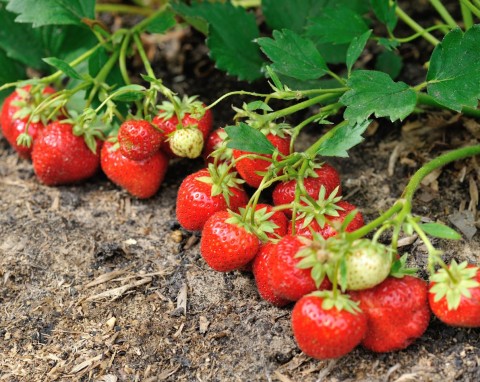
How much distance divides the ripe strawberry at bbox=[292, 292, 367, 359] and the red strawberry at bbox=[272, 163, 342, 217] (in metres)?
0.39

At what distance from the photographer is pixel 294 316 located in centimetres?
158

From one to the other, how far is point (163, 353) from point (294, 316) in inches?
15.2

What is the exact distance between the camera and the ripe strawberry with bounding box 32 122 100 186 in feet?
7.24

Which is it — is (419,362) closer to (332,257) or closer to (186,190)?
(332,257)

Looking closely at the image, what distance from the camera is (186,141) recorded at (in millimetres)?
2029

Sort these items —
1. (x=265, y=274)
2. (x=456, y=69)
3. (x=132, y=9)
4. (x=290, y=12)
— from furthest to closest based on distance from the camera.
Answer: (x=132, y=9) < (x=290, y=12) < (x=456, y=69) < (x=265, y=274)

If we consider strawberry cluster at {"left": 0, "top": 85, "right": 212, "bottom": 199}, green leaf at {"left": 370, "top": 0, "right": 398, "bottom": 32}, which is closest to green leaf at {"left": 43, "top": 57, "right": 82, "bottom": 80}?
strawberry cluster at {"left": 0, "top": 85, "right": 212, "bottom": 199}

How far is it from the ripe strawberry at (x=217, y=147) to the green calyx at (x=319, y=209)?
0.28 m

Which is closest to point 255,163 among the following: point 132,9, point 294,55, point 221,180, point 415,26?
point 221,180

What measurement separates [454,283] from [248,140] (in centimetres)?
60

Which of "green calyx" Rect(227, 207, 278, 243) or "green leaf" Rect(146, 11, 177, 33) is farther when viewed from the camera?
"green leaf" Rect(146, 11, 177, 33)

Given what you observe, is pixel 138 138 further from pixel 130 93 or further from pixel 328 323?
pixel 328 323

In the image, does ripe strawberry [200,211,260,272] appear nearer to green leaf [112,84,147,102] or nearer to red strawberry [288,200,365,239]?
red strawberry [288,200,365,239]

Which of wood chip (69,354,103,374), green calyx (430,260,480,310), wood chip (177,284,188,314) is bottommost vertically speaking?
wood chip (69,354,103,374)
